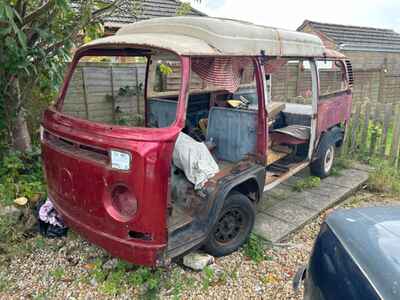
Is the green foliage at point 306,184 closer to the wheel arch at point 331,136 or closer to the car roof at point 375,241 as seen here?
the wheel arch at point 331,136

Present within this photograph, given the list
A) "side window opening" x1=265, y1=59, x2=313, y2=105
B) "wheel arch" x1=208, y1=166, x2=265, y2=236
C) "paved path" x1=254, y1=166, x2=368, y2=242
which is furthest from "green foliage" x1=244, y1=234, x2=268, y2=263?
"side window opening" x1=265, y1=59, x2=313, y2=105

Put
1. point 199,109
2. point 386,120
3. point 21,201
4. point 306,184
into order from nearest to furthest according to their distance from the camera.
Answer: point 21,201 → point 199,109 → point 306,184 → point 386,120

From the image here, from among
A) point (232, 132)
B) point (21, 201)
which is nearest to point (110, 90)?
point (21, 201)

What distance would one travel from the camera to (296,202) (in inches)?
177

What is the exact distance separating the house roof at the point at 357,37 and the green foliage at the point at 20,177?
18.3 m

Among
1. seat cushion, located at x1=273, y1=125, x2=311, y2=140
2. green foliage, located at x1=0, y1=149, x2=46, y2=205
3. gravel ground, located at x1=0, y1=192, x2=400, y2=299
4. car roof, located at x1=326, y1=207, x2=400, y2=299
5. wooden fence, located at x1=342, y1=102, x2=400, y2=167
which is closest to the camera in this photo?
car roof, located at x1=326, y1=207, x2=400, y2=299

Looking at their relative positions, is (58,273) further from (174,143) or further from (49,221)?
(174,143)

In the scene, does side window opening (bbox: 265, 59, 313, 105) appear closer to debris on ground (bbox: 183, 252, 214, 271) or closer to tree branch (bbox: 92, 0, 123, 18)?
tree branch (bbox: 92, 0, 123, 18)

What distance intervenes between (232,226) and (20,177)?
2.59 meters

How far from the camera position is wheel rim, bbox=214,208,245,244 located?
3251 millimetres

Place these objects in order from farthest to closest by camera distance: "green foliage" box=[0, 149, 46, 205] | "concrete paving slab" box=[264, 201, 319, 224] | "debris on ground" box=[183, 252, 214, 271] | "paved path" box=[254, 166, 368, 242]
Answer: "concrete paving slab" box=[264, 201, 319, 224] < "paved path" box=[254, 166, 368, 242] < "green foliage" box=[0, 149, 46, 205] < "debris on ground" box=[183, 252, 214, 271]

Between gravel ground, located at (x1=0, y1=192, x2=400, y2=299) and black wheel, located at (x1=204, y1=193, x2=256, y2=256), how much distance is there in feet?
0.40

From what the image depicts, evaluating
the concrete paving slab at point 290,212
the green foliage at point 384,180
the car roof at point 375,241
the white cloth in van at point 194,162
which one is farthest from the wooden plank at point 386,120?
the car roof at point 375,241

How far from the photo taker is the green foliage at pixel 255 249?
332 centimetres
